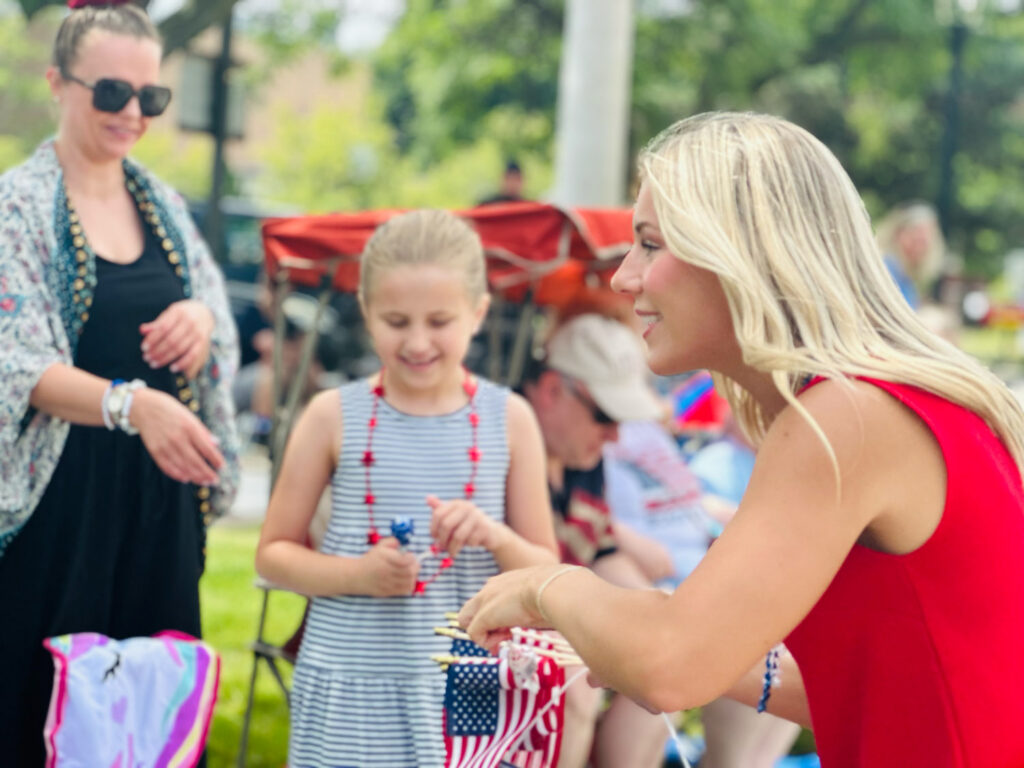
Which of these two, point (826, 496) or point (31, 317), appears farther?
point (31, 317)

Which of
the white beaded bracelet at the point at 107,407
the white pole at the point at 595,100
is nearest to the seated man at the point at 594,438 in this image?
the white beaded bracelet at the point at 107,407

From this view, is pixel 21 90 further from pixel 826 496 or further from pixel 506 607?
pixel 826 496

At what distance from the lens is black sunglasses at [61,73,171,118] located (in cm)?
286

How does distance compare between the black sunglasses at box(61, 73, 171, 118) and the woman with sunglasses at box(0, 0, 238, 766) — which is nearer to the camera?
the woman with sunglasses at box(0, 0, 238, 766)

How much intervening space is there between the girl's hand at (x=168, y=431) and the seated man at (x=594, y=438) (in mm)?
1432

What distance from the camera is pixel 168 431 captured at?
2.63 m

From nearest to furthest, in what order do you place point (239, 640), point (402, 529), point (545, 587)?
point (545, 587)
point (402, 529)
point (239, 640)

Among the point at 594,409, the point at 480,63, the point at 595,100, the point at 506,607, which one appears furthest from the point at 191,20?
the point at 480,63

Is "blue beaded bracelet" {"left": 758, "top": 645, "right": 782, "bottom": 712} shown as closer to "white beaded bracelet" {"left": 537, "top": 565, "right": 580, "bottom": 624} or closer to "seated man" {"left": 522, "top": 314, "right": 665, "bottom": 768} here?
"white beaded bracelet" {"left": 537, "top": 565, "right": 580, "bottom": 624}

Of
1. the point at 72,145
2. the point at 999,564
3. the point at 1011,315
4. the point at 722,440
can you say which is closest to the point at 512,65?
the point at 722,440

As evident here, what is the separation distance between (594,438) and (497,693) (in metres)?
1.79

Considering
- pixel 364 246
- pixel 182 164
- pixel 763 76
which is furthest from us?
pixel 182 164

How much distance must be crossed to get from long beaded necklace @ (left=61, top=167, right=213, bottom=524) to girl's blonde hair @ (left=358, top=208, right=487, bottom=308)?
1.57 feet

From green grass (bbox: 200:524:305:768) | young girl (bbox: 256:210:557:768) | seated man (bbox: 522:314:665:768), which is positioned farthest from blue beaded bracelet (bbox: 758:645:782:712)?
green grass (bbox: 200:524:305:768)
